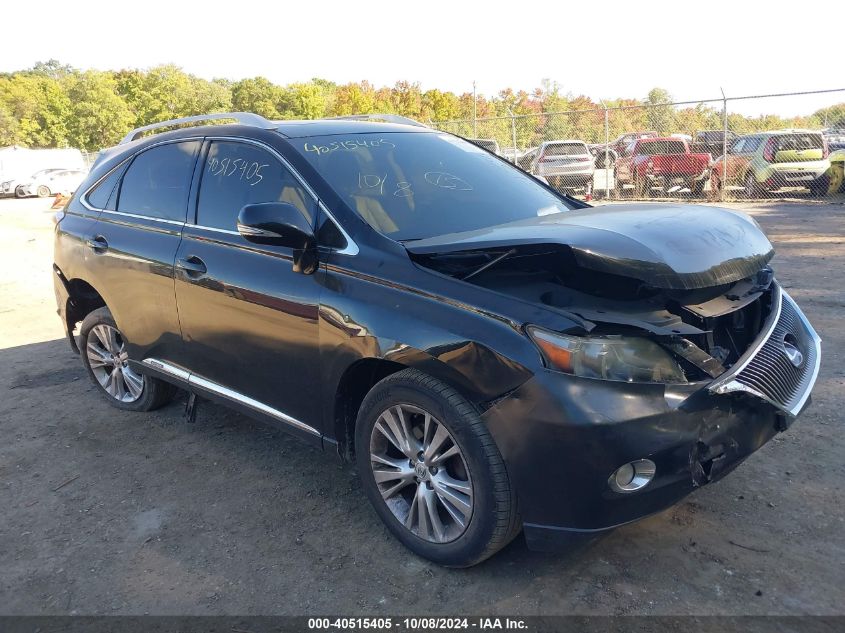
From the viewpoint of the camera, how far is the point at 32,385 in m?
5.61

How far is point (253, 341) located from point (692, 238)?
209cm

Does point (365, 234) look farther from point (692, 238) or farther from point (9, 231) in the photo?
point (9, 231)

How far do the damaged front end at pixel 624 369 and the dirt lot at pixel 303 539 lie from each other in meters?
0.42

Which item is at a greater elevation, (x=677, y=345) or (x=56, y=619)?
(x=677, y=345)

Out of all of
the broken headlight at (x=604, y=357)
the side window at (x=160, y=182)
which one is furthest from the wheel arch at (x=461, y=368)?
the side window at (x=160, y=182)

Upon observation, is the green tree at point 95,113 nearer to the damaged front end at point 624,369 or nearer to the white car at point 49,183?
the white car at point 49,183

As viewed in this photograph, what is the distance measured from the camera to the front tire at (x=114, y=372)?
4785 mm

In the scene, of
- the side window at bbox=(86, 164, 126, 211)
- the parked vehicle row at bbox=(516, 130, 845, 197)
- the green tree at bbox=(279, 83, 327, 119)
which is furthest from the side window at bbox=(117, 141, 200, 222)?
the green tree at bbox=(279, 83, 327, 119)

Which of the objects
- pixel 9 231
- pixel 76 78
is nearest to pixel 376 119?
pixel 9 231

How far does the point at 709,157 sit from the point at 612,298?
16.3 metres

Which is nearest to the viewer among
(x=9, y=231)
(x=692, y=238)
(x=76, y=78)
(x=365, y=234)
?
(x=692, y=238)

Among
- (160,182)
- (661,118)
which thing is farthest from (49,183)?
(160,182)

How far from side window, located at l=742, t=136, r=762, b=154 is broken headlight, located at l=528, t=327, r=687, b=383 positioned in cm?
1640

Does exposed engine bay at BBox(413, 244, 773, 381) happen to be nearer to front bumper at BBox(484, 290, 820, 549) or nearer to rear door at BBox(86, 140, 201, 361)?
front bumper at BBox(484, 290, 820, 549)
